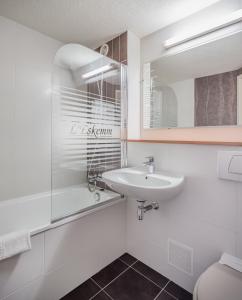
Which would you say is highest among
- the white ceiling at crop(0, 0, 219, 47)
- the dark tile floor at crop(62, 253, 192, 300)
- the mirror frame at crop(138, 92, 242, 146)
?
the white ceiling at crop(0, 0, 219, 47)

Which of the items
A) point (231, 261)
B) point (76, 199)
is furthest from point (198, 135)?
point (76, 199)

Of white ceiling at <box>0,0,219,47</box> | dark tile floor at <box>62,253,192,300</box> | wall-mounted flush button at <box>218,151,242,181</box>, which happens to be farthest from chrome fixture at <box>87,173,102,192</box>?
white ceiling at <box>0,0,219,47</box>

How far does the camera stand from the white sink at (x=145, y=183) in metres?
1.05

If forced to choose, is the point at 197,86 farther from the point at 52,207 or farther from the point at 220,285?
the point at 52,207

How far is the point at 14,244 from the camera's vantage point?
950mm

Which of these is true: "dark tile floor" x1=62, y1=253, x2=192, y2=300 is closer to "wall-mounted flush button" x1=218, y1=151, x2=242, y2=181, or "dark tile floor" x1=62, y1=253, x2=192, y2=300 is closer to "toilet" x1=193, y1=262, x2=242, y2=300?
"toilet" x1=193, y1=262, x2=242, y2=300

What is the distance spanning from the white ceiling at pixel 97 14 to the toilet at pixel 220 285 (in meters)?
1.84

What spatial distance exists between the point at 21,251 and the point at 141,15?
1942 mm

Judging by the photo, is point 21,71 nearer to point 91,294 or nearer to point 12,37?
point 12,37

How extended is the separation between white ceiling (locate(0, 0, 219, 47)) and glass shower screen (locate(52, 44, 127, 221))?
321 millimetres

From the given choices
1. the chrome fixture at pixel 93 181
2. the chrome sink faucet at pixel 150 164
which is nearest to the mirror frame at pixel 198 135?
the chrome sink faucet at pixel 150 164

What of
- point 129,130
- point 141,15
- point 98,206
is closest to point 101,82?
point 129,130

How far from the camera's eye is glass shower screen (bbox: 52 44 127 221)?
4.11 feet

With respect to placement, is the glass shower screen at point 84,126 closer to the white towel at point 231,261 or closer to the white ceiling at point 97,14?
the white ceiling at point 97,14
